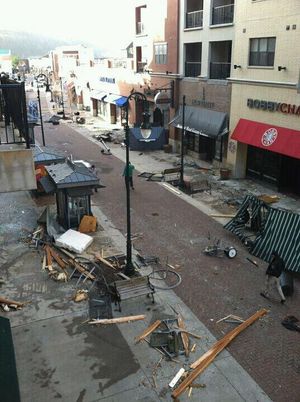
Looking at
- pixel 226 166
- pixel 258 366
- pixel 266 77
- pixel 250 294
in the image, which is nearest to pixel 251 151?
pixel 226 166

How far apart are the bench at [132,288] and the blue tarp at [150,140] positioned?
74.0 feet

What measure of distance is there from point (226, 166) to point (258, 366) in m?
17.8

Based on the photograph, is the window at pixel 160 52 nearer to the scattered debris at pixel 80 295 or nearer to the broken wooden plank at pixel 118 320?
the scattered debris at pixel 80 295

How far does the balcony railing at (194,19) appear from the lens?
2829cm

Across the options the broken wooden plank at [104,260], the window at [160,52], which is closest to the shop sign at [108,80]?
the window at [160,52]

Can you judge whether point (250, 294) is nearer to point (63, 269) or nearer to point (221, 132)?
point (63, 269)

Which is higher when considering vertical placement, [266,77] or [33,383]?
[266,77]

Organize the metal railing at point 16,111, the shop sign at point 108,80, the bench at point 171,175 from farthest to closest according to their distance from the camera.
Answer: the shop sign at point 108,80
the bench at point 171,175
the metal railing at point 16,111

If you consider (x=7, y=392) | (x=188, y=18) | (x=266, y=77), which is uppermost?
(x=188, y=18)

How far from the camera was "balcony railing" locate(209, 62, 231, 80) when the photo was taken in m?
26.8

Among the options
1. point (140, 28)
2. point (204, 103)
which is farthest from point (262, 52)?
point (140, 28)

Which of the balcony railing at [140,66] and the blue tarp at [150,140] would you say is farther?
the balcony railing at [140,66]

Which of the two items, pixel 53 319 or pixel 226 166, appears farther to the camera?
pixel 226 166

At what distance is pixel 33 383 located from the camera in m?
9.30
